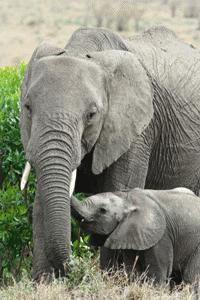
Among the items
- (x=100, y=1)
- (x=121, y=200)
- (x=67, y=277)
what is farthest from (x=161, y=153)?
(x=100, y=1)

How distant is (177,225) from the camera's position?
7922 millimetres

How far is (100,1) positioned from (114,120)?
3649 cm

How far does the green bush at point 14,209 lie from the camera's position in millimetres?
9078

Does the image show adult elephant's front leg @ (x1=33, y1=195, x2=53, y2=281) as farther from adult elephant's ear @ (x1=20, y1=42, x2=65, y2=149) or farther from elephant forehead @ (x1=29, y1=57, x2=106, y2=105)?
elephant forehead @ (x1=29, y1=57, x2=106, y2=105)

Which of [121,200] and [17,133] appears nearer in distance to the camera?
[121,200]

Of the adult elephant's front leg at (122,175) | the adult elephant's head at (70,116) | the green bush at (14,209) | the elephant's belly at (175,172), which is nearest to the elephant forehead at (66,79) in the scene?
the adult elephant's head at (70,116)

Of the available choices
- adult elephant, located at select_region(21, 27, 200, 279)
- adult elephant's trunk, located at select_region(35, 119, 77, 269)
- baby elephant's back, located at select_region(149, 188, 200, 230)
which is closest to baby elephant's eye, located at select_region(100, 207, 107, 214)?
adult elephant, located at select_region(21, 27, 200, 279)

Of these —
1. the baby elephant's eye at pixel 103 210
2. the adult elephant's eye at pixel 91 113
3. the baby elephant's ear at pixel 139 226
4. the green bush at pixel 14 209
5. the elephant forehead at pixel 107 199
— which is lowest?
the green bush at pixel 14 209

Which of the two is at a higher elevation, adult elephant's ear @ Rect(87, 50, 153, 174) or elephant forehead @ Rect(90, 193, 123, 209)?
adult elephant's ear @ Rect(87, 50, 153, 174)

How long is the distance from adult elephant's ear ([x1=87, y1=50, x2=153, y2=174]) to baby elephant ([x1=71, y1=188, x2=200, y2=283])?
0.31 m

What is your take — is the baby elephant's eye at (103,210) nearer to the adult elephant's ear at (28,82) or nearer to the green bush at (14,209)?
the adult elephant's ear at (28,82)

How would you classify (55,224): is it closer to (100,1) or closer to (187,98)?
(187,98)

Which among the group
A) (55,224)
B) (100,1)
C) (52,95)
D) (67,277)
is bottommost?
(100,1)

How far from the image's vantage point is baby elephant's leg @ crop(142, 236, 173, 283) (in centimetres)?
773
